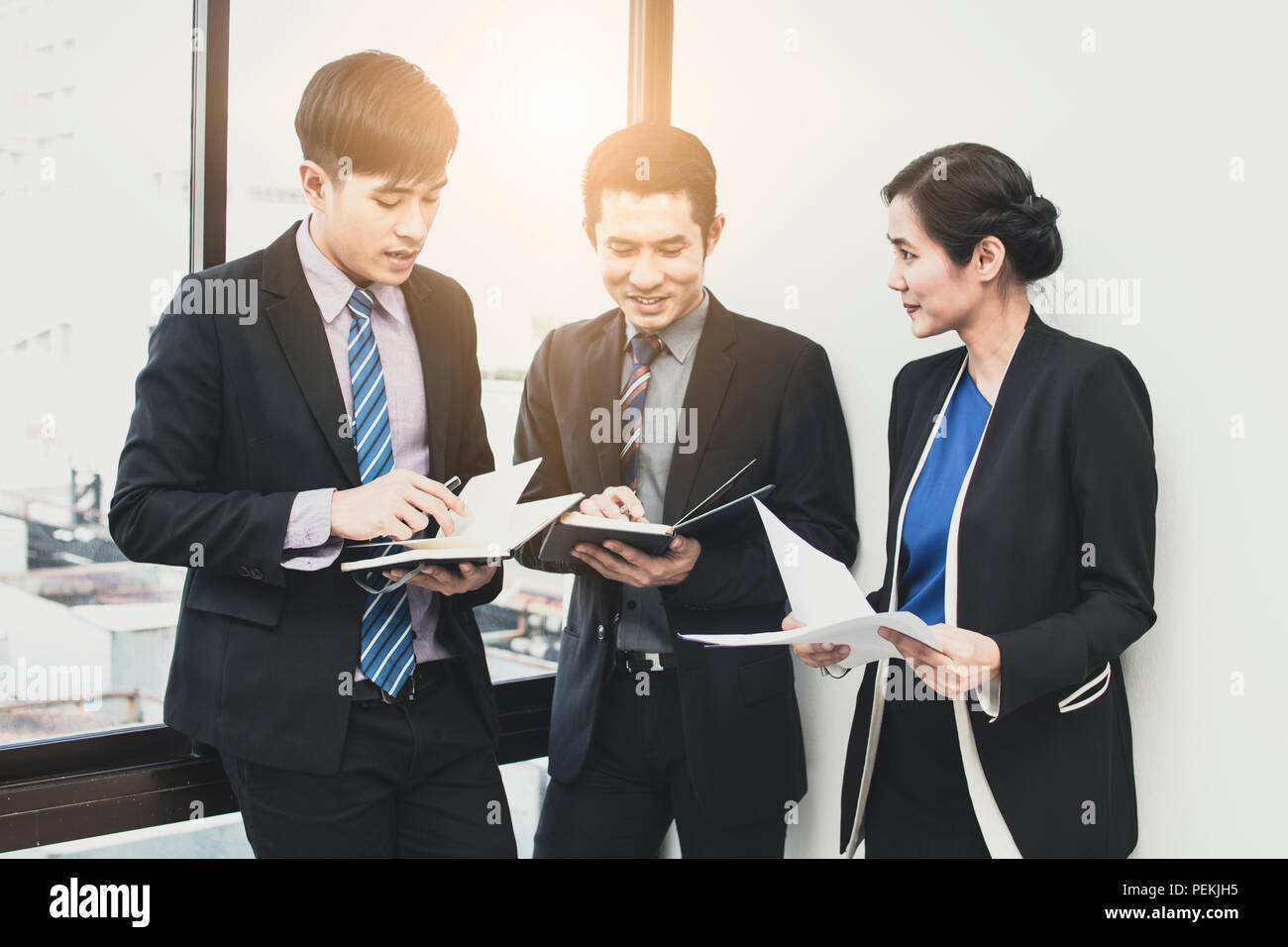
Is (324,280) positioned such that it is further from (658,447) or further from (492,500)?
(658,447)

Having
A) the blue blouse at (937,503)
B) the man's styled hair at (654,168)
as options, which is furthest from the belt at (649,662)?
the man's styled hair at (654,168)

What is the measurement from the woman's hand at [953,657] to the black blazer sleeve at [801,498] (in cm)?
51

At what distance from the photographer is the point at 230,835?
87.7 inches

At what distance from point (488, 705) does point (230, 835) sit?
3.10 feet

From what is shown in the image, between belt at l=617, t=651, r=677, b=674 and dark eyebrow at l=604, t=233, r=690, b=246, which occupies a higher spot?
dark eyebrow at l=604, t=233, r=690, b=246

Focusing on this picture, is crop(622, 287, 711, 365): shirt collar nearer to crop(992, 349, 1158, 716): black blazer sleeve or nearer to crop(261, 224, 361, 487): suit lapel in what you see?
crop(261, 224, 361, 487): suit lapel

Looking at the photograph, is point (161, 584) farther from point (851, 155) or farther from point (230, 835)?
point (851, 155)

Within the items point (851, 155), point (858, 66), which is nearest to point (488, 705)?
point (851, 155)

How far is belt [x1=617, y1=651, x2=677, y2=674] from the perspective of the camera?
1.86m

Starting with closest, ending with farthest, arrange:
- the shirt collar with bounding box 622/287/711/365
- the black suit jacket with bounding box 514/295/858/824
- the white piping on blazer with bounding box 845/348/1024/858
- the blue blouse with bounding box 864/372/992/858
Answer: the white piping on blazer with bounding box 845/348/1024/858, the blue blouse with bounding box 864/372/992/858, the black suit jacket with bounding box 514/295/858/824, the shirt collar with bounding box 622/287/711/365

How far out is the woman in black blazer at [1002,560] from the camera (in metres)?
1.37

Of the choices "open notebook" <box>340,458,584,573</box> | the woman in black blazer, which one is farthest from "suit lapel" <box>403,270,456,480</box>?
the woman in black blazer

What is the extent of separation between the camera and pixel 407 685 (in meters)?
1.60

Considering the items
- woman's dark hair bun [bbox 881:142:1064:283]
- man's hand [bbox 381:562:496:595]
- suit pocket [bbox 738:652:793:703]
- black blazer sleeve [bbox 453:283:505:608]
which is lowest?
suit pocket [bbox 738:652:793:703]
